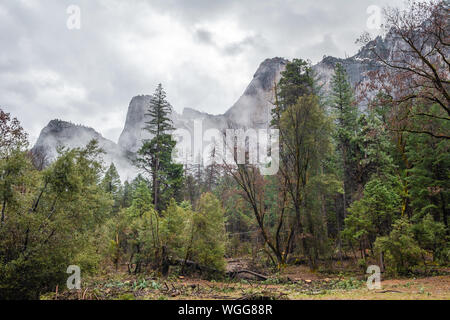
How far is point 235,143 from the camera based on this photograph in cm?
1708

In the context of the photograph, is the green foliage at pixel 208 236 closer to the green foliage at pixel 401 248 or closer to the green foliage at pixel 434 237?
the green foliage at pixel 401 248

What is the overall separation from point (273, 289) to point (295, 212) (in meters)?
7.34

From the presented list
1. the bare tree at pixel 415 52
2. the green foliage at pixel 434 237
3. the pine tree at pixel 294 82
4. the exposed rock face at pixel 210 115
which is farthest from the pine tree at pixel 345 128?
the exposed rock face at pixel 210 115

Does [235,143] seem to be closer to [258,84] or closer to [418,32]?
[418,32]

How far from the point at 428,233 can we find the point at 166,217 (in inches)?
556

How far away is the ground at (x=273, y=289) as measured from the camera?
7434 millimetres

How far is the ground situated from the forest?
90 millimetres

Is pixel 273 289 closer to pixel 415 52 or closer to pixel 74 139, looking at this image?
pixel 415 52

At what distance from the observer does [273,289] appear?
10.6 metres

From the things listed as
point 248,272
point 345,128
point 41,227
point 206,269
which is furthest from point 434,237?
point 41,227

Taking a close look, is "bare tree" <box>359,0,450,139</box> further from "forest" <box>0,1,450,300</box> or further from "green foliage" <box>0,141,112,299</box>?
"green foliage" <box>0,141,112,299</box>

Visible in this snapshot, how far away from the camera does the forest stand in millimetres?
8875

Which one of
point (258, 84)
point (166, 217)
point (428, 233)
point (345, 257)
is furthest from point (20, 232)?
point (258, 84)

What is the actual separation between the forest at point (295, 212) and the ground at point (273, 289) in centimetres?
9
